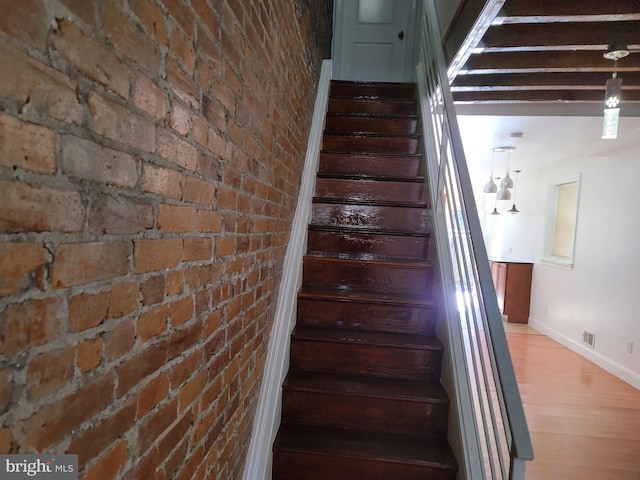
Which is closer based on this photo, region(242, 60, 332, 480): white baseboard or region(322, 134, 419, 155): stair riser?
region(242, 60, 332, 480): white baseboard

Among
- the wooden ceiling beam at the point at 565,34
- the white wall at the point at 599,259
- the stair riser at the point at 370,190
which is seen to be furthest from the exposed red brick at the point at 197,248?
the white wall at the point at 599,259

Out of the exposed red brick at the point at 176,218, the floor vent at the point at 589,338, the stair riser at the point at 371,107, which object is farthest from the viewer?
the floor vent at the point at 589,338

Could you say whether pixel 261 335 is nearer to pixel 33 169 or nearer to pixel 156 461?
pixel 156 461

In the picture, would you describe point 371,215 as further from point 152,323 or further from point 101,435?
point 101,435

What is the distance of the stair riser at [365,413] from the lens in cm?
165

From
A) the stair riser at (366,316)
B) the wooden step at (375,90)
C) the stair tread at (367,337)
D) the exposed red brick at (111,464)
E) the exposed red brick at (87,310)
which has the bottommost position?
the stair tread at (367,337)

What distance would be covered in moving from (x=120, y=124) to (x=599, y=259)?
15.9 feet

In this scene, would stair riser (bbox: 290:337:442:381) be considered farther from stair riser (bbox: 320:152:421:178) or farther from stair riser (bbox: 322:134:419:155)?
stair riser (bbox: 322:134:419:155)

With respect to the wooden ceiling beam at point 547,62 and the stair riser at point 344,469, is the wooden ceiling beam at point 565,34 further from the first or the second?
the stair riser at point 344,469

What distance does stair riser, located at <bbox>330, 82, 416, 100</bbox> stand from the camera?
11.1 ft

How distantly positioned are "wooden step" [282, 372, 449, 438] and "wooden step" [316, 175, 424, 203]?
4.31 ft

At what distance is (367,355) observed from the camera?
6.01ft

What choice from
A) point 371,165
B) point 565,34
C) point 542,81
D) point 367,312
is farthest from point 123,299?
point 542,81

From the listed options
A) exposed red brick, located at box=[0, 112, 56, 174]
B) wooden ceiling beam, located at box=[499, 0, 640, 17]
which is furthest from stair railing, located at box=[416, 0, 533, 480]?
exposed red brick, located at box=[0, 112, 56, 174]
